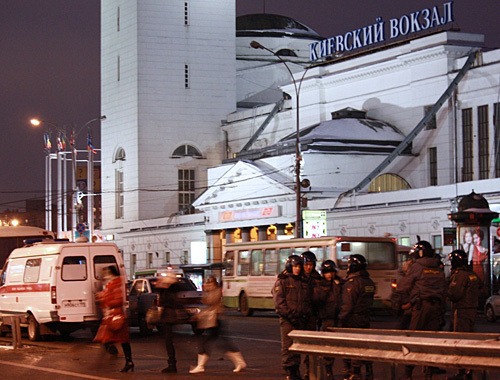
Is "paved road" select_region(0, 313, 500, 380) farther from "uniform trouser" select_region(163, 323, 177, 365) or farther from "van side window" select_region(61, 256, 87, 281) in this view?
"van side window" select_region(61, 256, 87, 281)

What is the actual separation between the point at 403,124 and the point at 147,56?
23623 millimetres

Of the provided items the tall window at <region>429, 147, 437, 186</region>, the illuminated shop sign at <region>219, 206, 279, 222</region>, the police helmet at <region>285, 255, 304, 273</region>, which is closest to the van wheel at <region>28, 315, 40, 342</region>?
the police helmet at <region>285, 255, 304, 273</region>

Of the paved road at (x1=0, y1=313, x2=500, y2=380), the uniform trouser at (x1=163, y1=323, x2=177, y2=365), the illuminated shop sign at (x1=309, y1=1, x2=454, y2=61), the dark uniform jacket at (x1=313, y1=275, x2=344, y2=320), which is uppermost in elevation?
the illuminated shop sign at (x1=309, y1=1, x2=454, y2=61)

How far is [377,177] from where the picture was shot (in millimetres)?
59125

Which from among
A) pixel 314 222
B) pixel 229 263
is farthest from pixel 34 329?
pixel 314 222

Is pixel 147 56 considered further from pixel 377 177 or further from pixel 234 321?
pixel 234 321

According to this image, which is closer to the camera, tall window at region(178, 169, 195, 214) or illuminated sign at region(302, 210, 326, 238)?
illuminated sign at region(302, 210, 326, 238)

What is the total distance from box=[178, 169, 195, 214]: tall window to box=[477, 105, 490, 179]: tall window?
1103 inches

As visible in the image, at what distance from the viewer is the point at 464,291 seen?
53.0ft

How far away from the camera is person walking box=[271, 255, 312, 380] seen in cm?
1529

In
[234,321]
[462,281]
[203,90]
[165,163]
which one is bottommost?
[234,321]

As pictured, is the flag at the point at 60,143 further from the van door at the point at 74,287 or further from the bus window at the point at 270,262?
the van door at the point at 74,287

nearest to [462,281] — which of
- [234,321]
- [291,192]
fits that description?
[234,321]

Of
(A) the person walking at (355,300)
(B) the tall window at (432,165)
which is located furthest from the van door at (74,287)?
(B) the tall window at (432,165)
